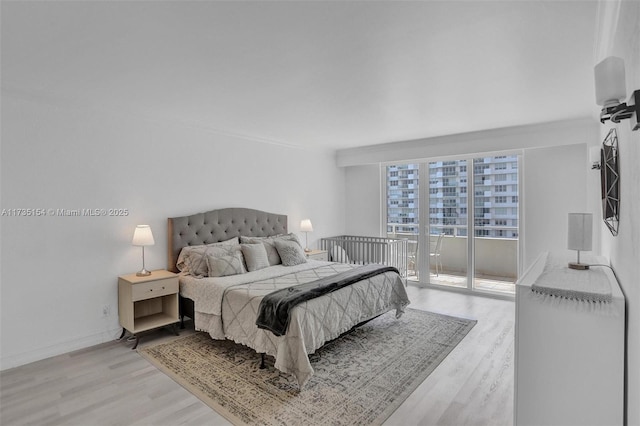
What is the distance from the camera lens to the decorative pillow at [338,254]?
20.1 feet

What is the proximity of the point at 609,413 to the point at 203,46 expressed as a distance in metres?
2.99

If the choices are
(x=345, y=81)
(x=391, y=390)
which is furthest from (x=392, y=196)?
(x=391, y=390)

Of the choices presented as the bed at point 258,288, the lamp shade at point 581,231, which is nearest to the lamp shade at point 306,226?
the bed at point 258,288

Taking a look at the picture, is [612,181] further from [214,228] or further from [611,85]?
[214,228]

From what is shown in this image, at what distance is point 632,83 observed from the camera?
1221 millimetres

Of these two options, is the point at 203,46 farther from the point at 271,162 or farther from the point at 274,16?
the point at 271,162

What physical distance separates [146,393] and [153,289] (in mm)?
1216

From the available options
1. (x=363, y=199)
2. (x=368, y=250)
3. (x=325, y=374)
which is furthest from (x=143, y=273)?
(x=363, y=199)

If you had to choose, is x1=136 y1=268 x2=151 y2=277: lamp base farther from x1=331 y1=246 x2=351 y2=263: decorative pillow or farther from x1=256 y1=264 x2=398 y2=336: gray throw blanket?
x1=331 y1=246 x2=351 y2=263: decorative pillow

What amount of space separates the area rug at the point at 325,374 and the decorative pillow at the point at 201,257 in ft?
2.32

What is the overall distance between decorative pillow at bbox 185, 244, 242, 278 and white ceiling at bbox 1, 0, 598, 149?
158 cm

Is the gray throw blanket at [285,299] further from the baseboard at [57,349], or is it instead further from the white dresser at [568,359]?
the baseboard at [57,349]

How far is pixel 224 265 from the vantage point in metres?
3.91

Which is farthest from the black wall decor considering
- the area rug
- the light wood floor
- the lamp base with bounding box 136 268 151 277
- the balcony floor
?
the lamp base with bounding box 136 268 151 277
